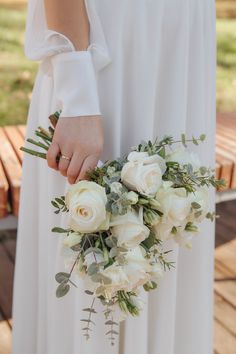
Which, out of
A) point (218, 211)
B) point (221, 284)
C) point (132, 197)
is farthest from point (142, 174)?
point (218, 211)

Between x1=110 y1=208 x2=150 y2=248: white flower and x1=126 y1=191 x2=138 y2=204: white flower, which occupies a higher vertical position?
x1=126 y1=191 x2=138 y2=204: white flower

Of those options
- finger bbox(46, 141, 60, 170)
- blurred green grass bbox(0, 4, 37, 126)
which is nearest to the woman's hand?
finger bbox(46, 141, 60, 170)

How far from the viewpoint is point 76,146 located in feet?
3.90

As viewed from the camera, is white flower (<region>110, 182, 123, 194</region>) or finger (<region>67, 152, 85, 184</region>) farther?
finger (<region>67, 152, 85, 184</region>)

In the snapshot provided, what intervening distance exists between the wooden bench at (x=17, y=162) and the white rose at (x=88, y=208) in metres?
1.13

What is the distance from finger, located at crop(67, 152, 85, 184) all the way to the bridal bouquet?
0.04 m

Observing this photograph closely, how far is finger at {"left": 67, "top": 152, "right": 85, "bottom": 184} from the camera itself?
3.89 ft

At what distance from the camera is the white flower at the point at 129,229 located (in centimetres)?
108

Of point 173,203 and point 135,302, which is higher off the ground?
point 173,203

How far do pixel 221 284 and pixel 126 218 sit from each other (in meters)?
1.86

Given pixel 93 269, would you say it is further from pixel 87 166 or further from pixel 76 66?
pixel 76 66

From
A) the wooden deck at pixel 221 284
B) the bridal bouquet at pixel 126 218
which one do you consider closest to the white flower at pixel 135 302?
the bridal bouquet at pixel 126 218

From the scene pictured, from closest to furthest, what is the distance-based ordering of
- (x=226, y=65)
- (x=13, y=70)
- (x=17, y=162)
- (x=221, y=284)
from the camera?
(x=17, y=162)
(x=221, y=284)
(x=13, y=70)
(x=226, y=65)

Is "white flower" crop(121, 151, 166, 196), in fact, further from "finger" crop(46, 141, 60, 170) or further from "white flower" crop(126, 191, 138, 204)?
Result: "finger" crop(46, 141, 60, 170)
